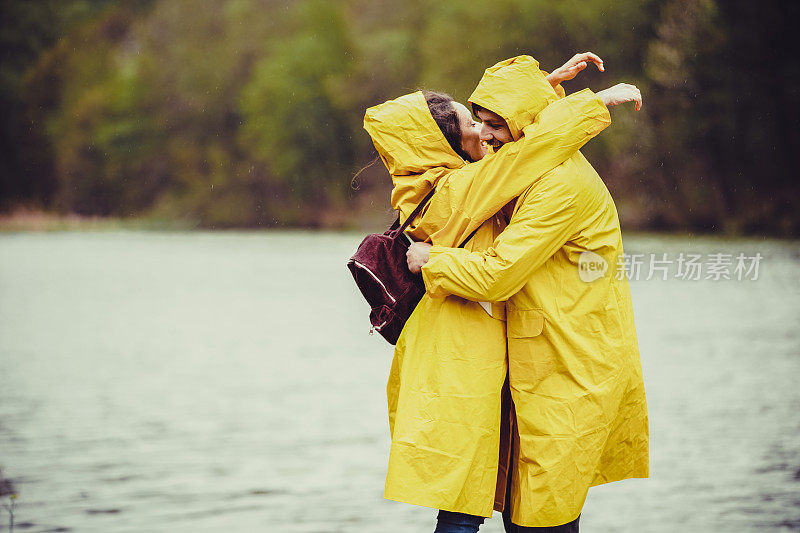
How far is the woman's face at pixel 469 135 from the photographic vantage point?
3.42 m

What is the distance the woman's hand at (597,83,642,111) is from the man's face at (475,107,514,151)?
0.30 meters

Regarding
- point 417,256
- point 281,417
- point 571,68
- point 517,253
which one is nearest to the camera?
point 517,253

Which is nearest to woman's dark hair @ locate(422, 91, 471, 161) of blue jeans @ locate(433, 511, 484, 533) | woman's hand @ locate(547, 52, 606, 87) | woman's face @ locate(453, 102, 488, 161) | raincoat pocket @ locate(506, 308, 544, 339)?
woman's face @ locate(453, 102, 488, 161)

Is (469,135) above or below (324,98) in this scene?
below

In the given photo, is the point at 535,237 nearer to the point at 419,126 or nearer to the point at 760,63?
the point at 419,126

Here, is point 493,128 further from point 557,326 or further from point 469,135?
point 557,326

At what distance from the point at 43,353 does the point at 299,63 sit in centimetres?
5587

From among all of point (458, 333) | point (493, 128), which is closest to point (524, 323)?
point (458, 333)

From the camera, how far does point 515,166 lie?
10.5 feet

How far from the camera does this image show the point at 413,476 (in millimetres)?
3229

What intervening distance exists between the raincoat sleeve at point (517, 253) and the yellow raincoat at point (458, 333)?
0.28ft

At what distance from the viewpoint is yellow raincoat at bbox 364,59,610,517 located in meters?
3.20

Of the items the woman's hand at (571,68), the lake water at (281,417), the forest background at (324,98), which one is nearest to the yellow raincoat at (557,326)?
the woman's hand at (571,68)

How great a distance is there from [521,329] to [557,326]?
107mm
